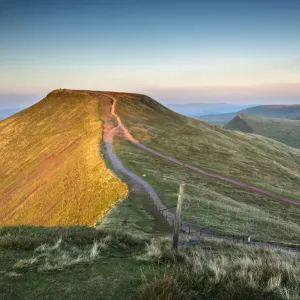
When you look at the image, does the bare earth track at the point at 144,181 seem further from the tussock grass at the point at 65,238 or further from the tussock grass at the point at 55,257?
the tussock grass at the point at 55,257

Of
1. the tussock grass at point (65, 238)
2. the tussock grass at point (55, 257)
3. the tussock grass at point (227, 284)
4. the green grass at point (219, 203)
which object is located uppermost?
the tussock grass at point (227, 284)

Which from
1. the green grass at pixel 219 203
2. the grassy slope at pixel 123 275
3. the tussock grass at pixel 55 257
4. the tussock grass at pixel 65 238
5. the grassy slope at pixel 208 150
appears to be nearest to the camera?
the grassy slope at pixel 123 275

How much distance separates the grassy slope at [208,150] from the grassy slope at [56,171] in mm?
11763

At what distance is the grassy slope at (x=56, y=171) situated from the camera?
97.8 ft

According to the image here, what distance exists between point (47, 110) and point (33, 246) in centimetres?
9890

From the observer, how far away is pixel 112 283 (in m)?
7.82

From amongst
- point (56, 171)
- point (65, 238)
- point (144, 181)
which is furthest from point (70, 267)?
point (56, 171)

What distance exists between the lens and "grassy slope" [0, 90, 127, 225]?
97.8 feet

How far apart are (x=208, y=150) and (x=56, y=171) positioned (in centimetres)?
3577

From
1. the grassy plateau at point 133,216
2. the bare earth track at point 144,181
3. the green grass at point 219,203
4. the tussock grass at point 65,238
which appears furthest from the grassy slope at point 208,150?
the tussock grass at point 65,238

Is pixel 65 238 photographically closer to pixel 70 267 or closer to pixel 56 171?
pixel 70 267

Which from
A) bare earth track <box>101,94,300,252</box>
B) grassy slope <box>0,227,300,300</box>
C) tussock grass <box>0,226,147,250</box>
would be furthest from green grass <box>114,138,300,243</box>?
grassy slope <box>0,227,300,300</box>

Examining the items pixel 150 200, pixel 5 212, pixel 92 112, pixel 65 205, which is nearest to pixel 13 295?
pixel 150 200

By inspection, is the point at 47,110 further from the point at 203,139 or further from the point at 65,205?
the point at 65,205
